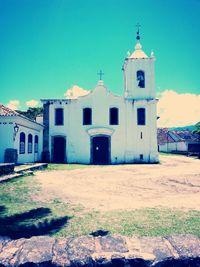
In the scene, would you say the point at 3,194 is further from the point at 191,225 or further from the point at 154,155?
the point at 154,155

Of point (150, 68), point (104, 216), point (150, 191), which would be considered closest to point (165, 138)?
point (150, 68)

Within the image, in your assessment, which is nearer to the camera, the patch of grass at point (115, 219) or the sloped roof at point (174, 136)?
the patch of grass at point (115, 219)

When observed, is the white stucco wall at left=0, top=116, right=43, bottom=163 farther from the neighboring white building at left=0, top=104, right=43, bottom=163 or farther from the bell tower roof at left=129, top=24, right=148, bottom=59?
the bell tower roof at left=129, top=24, right=148, bottom=59

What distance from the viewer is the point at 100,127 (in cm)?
2234

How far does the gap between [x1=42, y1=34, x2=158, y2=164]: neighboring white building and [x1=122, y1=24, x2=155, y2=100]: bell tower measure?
693mm

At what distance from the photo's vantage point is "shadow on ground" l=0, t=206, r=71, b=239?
4.40 m

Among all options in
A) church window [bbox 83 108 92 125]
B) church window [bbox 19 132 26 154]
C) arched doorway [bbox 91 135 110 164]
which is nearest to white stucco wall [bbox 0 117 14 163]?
church window [bbox 19 132 26 154]

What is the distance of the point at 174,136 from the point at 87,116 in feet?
109

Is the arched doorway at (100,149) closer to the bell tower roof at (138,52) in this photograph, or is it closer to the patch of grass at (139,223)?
the bell tower roof at (138,52)

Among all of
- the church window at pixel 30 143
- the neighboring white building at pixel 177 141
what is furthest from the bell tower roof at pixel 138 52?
the neighboring white building at pixel 177 141

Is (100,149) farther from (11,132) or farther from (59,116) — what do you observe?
(11,132)

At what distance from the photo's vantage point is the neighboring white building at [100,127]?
2256 centimetres

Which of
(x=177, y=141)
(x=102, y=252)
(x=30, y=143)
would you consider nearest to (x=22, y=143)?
(x=30, y=143)

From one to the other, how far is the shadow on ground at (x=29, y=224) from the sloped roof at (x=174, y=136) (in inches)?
1853
